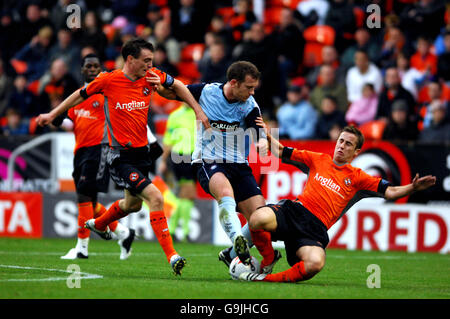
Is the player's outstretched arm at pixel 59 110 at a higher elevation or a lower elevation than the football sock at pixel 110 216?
higher

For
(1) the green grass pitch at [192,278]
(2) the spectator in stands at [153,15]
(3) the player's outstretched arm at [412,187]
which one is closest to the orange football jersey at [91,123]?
(1) the green grass pitch at [192,278]

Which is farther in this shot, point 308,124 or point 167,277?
point 308,124

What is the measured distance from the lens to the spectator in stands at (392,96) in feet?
48.8

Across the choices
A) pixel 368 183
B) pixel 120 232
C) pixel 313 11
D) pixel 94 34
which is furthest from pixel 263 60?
pixel 368 183

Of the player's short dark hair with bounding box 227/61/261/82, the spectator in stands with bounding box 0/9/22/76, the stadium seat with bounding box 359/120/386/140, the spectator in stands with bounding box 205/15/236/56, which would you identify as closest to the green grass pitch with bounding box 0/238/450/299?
the player's short dark hair with bounding box 227/61/261/82

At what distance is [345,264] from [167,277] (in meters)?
3.43

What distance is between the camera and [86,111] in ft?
35.2

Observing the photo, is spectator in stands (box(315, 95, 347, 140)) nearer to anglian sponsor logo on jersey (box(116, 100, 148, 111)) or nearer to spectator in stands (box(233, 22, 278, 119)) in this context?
spectator in stands (box(233, 22, 278, 119))

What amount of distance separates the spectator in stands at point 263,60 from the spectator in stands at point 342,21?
1.66 metres

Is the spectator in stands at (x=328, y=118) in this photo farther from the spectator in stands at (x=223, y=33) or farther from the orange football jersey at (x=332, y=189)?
the orange football jersey at (x=332, y=189)

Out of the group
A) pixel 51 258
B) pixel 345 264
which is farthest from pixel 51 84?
pixel 345 264

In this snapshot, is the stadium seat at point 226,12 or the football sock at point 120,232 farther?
the stadium seat at point 226,12

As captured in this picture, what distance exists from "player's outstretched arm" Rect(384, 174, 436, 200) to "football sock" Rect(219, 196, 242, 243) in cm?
156
